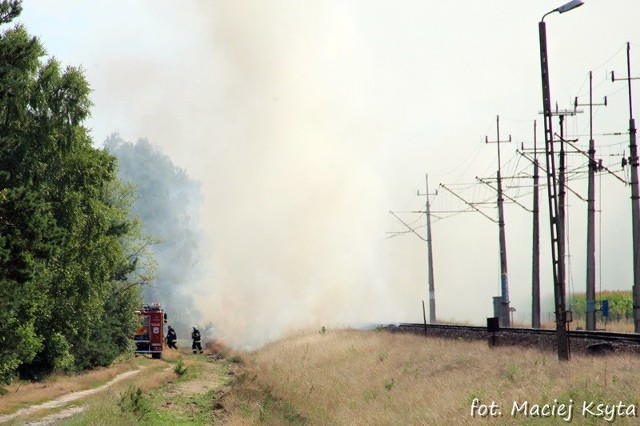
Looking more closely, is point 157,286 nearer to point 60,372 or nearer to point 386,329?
point 386,329

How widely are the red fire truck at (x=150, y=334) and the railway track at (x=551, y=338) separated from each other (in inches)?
828

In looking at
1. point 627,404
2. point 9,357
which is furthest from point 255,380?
point 627,404

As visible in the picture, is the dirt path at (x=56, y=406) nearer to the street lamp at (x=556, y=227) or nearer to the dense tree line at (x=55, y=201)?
the dense tree line at (x=55, y=201)

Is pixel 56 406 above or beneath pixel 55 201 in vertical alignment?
beneath

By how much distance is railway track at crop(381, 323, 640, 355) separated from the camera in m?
32.8

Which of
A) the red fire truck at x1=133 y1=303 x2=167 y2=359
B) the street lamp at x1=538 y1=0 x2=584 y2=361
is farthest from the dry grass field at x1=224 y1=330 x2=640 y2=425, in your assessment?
the red fire truck at x1=133 y1=303 x2=167 y2=359

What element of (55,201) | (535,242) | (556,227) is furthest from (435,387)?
(535,242)

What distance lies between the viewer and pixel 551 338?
38.8 metres

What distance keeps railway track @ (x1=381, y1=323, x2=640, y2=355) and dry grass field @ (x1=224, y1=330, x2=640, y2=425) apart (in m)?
0.92

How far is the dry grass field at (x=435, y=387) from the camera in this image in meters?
23.1

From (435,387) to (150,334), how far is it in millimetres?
39790

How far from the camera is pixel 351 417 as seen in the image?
30.1 metres

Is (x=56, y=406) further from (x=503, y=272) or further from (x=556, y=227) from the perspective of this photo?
(x=503, y=272)

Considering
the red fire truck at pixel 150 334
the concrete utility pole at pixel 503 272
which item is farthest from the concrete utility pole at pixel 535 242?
the red fire truck at pixel 150 334
